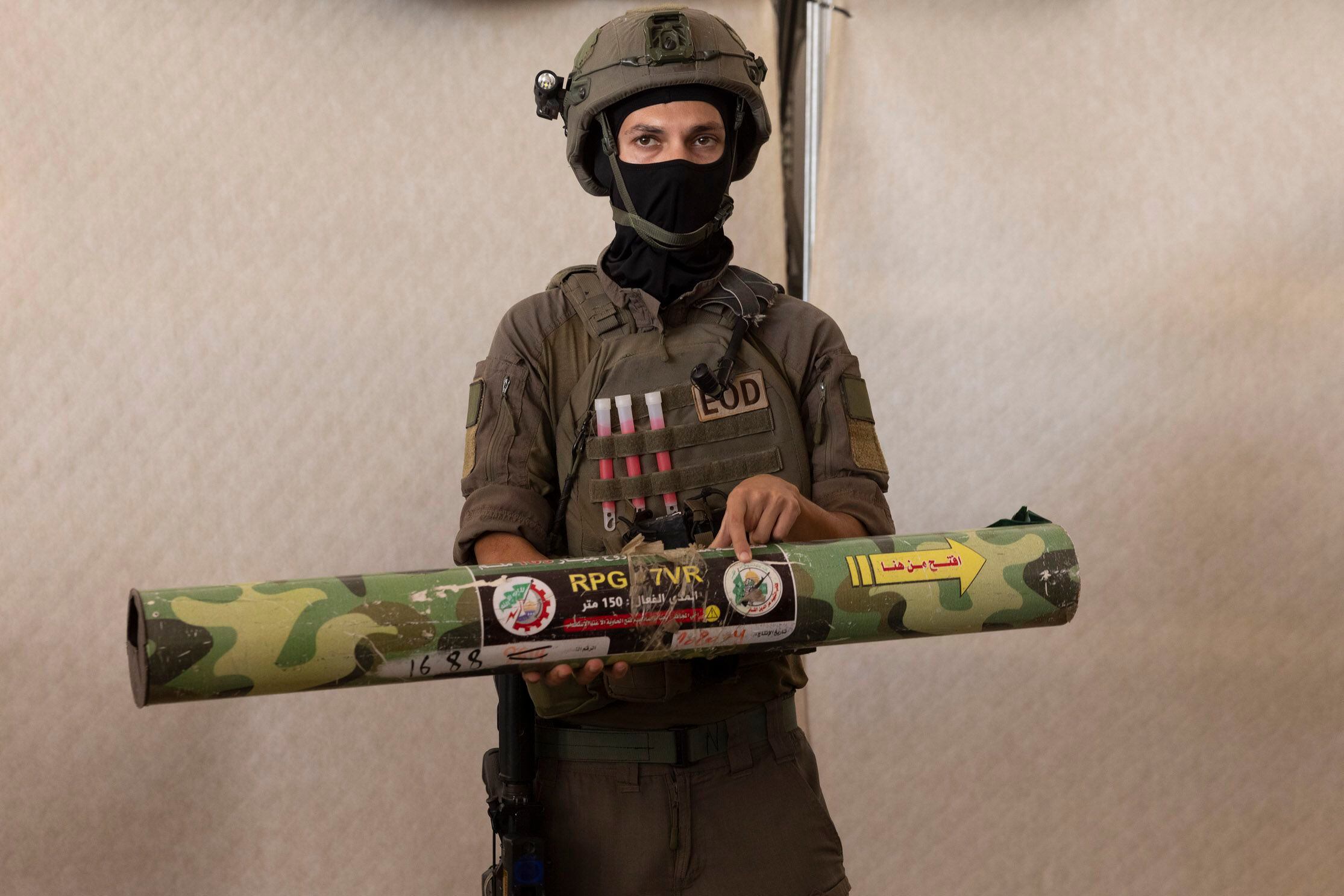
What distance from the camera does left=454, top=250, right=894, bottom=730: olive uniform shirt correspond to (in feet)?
5.42

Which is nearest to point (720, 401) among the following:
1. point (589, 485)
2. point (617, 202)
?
point (589, 485)

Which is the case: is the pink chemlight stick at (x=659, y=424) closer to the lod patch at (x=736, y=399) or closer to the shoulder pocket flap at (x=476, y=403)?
the lod patch at (x=736, y=399)

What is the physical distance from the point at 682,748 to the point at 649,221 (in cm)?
72

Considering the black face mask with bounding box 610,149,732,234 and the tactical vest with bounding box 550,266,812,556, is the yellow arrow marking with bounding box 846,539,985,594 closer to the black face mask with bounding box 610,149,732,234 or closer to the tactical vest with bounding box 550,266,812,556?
the tactical vest with bounding box 550,266,812,556

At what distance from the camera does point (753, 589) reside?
1.46 metres

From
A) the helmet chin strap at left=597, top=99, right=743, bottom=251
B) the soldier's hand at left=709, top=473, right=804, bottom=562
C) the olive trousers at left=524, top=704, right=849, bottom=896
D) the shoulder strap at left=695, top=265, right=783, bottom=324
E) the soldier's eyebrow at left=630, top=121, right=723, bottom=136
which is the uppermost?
the soldier's eyebrow at left=630, top=121, right=723, bottom=136

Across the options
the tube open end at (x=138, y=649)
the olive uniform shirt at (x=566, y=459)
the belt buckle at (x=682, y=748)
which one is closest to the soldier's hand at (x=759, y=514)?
the olive uniform shirt at (x=566, y=459)

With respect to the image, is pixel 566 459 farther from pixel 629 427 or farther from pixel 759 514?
pixel 759 514

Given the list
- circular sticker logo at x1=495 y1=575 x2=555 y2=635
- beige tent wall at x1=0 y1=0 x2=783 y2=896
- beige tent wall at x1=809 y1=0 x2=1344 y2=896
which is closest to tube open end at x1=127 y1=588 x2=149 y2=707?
circular sticker logo at x1=495 y1=575 x2=555 y2=635

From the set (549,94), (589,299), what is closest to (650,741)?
(589,299)

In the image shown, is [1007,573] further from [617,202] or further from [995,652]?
[995,652]

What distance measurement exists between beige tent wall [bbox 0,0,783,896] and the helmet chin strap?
0.85 meters

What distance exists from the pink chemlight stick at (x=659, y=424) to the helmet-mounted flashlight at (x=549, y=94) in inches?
17.8

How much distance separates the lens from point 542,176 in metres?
2.64
